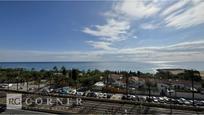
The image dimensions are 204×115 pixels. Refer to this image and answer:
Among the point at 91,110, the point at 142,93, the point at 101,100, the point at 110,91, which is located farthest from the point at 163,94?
the point at 91,110

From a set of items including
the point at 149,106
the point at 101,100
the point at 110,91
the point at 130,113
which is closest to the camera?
the point at 130,113

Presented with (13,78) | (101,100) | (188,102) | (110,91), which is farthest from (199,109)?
(13,78)

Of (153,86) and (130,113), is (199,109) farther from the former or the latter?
(153,86)

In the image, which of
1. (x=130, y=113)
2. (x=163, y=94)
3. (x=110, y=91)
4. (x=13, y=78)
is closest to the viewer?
(x=130, y=113)

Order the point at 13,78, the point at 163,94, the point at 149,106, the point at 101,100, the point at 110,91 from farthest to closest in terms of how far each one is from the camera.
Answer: the point at 13,78
the point at 110,91
the point at 163,94
the point at 101,100
the point at 149,106

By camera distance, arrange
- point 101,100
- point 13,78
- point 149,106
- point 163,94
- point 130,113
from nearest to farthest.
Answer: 1. point 130,113
2. point 149,106
3. point 101,100
4. point 163,94
5. point 13,78

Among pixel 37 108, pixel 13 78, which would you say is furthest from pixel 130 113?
pixel 13 78

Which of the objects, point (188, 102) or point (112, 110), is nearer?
point (112, 110)

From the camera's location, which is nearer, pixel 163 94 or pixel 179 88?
pixel 163 94

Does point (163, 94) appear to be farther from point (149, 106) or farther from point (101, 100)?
point (101, 100)
